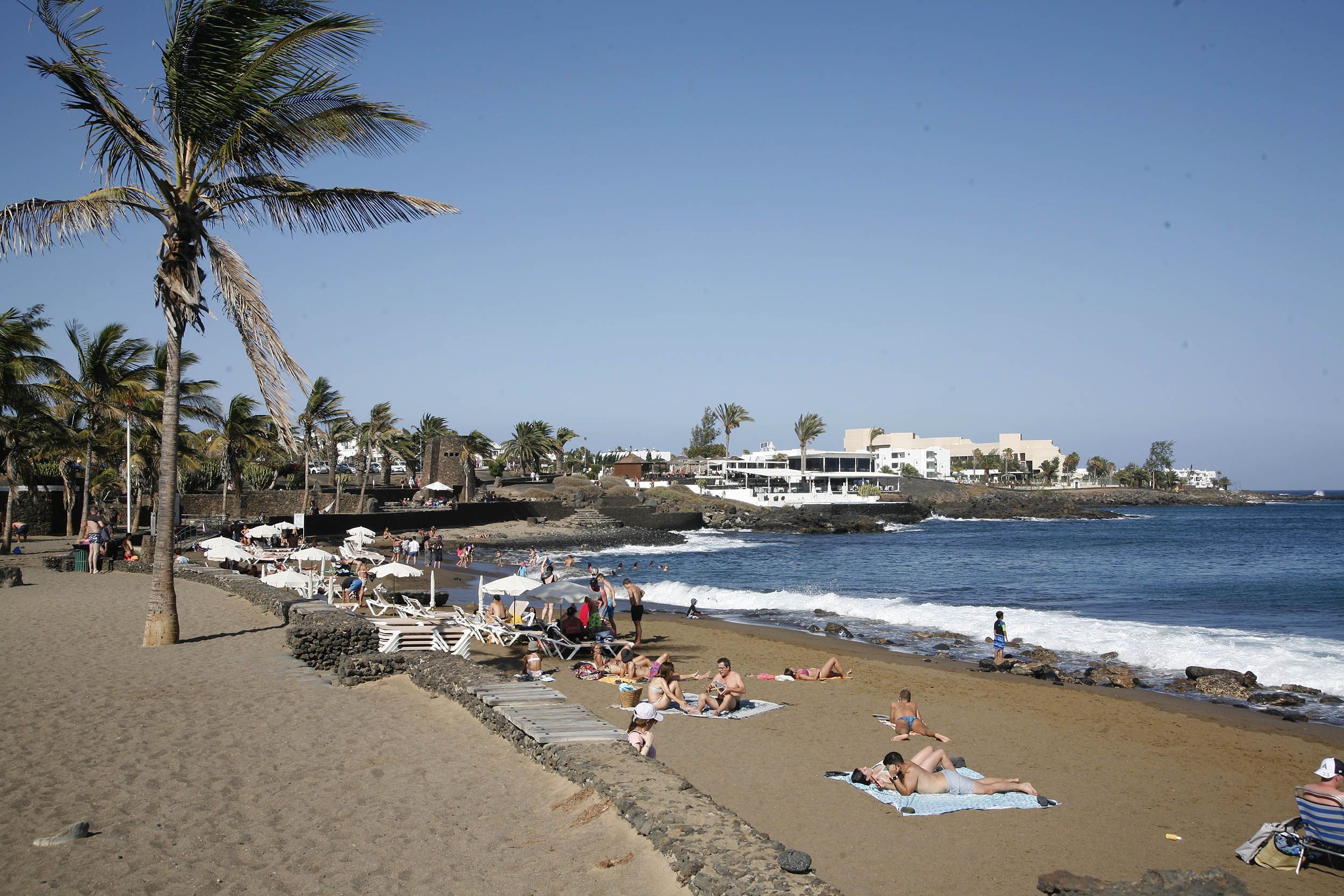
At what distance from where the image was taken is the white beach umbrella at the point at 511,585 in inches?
609

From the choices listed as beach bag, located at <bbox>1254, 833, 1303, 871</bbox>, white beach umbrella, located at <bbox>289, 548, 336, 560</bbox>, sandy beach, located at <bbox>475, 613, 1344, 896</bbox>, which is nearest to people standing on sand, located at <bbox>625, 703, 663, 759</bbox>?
sandy beach, located at <bbox>475, 613, 1344, 896</bbox>

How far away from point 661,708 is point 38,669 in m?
7.76

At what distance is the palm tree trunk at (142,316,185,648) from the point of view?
11711mm

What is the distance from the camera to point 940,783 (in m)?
7.93

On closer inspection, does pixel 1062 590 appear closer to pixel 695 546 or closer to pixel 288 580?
pixel 288 580

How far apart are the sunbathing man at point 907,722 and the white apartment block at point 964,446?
5870 inches

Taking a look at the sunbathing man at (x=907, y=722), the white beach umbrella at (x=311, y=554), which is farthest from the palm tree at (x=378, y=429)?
the sunbathing man at (x=907, y=722)

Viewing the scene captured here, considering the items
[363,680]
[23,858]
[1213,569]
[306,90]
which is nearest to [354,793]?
[23,858]

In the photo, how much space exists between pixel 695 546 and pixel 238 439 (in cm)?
2614

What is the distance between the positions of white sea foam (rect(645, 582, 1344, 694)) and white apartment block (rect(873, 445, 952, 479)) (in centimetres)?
12799

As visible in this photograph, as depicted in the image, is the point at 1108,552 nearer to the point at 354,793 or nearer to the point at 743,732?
→ the point at 743,732

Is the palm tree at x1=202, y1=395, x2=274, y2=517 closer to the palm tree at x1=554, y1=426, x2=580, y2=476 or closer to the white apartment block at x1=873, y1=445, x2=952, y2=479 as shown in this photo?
the palm tree at x1=554, y1=426, x2=580, y2=476

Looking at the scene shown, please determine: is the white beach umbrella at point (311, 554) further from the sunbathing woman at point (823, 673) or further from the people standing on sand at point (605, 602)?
the sunbathing woman at point (823, 673)

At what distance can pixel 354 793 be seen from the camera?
714 cm
